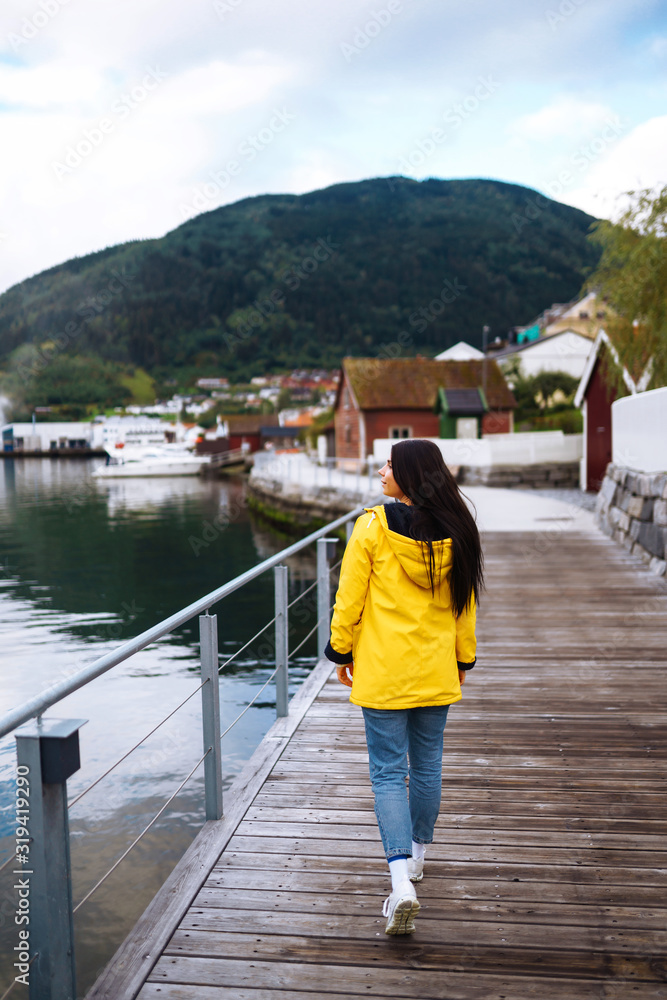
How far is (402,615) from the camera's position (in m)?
2.45

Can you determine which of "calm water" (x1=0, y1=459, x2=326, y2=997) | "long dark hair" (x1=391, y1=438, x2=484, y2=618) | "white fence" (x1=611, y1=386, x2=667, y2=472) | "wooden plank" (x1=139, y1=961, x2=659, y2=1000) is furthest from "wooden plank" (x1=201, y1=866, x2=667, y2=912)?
"white fence" (x1=611, y1=386, x2=667, y2=472)

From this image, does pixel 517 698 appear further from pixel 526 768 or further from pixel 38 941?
pixel 38 941

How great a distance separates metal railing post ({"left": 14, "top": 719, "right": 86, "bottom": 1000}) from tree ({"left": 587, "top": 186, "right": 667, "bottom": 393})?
12.5 metres

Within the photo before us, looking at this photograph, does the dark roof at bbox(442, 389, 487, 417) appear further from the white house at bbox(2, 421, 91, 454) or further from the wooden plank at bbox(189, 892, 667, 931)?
the white house at bbox(2, 421, 91, 454)

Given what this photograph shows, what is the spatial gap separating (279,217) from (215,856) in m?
200

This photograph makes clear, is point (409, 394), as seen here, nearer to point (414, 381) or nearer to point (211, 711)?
point (414, 381)

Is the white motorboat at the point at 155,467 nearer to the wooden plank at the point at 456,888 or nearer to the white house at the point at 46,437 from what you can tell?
the white house at the point at 46,437

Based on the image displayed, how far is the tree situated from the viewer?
1313cm

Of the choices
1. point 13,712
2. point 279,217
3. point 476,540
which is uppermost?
point 279,217

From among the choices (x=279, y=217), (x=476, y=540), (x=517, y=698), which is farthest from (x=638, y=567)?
(x=279, y=217)

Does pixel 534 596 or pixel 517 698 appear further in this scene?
pixel 534 596

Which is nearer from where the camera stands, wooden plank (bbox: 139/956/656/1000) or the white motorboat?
wooden plank (bbox: 139/956/656/1000)

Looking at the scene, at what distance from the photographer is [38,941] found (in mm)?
1928

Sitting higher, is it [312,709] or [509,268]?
[509,268]
